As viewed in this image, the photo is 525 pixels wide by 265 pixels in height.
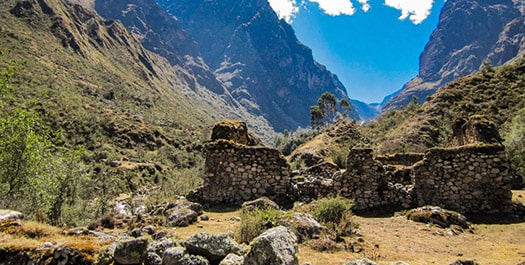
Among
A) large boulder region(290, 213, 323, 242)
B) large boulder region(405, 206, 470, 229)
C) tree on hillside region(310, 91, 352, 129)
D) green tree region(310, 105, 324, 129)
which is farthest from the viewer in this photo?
tree on hillside region(310, 91, 352, 129)

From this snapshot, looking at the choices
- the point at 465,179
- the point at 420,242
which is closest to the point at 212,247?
the point at 420,242

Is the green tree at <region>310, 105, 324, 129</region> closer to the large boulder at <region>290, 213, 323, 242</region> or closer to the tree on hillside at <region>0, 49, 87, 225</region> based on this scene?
the tree on hillside at <region>0, 49, 87, 225</region>

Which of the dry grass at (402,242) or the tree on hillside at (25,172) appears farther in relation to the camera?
the tree on hillside at (25,172)

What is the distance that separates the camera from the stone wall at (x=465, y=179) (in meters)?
10.7

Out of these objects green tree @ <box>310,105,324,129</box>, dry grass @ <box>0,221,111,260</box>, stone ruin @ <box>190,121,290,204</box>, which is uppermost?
green tree @ <box>310,105,324,129</box>

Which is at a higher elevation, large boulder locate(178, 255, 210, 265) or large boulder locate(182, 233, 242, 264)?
large boulder locate(182, 233, 242, 264)

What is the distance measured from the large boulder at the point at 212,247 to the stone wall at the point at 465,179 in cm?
880

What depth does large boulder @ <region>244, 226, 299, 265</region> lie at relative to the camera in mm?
4281

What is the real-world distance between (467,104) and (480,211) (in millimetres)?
48883

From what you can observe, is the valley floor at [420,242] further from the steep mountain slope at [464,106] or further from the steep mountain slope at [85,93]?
the steep mountain slope at [85,93]

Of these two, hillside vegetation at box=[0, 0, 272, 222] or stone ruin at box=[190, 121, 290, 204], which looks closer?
stone ruin at box=[190, 121, 290, 204]

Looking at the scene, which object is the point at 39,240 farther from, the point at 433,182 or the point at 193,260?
the point at 433,182

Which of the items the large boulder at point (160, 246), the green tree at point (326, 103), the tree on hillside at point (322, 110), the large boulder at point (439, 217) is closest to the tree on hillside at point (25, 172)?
the large boulder at point (160, 246)

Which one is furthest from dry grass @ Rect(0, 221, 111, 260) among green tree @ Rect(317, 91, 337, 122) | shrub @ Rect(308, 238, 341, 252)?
green tree @ Rect(317, 91, 337, 122)
